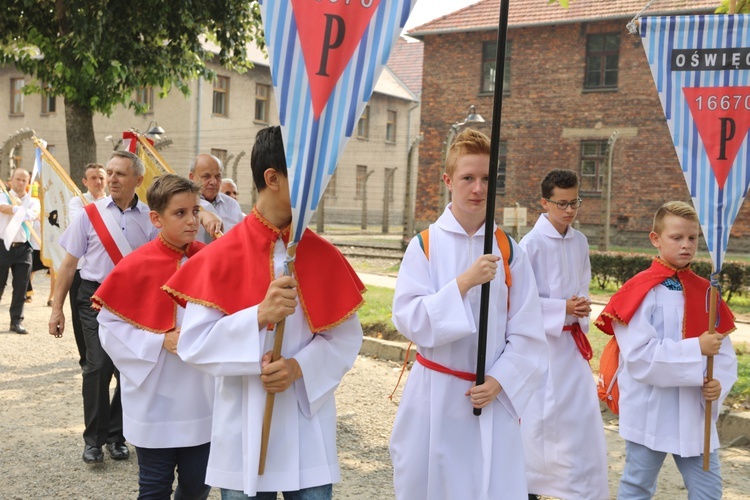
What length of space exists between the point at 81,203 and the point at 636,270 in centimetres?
999

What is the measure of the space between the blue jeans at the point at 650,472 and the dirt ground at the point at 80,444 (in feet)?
4.26

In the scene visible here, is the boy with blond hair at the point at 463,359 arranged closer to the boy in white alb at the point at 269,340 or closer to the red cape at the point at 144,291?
the boy in white alb at the point at 269,340

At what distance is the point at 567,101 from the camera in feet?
88.9

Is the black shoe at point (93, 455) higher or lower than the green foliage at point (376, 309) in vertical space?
lower

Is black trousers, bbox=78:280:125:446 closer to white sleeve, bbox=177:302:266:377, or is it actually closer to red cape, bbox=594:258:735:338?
white sleeve, bbox=177:302:266:377

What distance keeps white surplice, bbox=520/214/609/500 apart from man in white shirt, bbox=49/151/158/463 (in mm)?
2660

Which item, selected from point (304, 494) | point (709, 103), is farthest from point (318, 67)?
point (709, 103)

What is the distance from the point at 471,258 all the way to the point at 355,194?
38.5m

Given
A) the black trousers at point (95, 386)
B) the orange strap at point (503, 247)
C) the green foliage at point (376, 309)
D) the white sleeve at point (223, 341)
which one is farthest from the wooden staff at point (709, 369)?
the green foliage at point (376, 309)

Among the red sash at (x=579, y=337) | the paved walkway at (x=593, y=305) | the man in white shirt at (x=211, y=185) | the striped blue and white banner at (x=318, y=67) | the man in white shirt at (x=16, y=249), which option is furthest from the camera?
the man in white shirt at (x=16, y=249)

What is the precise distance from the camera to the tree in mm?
12211

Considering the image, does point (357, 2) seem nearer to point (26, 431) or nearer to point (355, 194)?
point (26, 431)

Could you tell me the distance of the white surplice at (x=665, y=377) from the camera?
13.3ft

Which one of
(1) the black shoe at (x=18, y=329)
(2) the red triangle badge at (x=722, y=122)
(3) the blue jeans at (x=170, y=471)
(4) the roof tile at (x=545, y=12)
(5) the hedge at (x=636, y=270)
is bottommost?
(1) the black shoe at (x=18, y=329)
